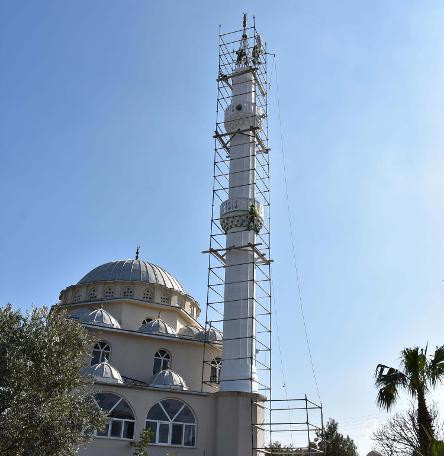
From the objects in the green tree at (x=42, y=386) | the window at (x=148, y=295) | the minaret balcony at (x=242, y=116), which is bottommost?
the green tree at (x=42, y=386)

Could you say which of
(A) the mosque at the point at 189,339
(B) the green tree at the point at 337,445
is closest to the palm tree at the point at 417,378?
(A) the mosque at the point at 189,339

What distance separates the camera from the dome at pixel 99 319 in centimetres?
2811

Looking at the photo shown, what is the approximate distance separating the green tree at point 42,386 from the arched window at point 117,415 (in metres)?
5.04

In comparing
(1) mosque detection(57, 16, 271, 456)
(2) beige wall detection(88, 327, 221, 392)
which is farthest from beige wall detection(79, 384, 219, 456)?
(2) beige wall detection(88, 327, 221, 392)

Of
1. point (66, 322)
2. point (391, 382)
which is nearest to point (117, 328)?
point (66, 322)

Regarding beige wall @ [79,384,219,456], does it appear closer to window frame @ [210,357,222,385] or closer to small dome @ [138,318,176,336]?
window frame @ [210,357,222,385]

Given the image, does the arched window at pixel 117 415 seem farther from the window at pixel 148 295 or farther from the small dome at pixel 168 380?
the window at pixel 148 295

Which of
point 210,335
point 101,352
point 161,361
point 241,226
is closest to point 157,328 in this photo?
point 161,361

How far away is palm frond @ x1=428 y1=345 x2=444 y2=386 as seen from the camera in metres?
16.8

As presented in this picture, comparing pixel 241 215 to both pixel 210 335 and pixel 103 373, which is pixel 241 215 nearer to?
pixel 210 335

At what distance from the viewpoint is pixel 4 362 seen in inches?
662

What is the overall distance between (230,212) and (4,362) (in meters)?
15.2

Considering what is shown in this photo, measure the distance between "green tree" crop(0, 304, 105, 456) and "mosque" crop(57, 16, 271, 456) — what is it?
228cm

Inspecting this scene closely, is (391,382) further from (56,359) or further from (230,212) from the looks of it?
(230,212)
